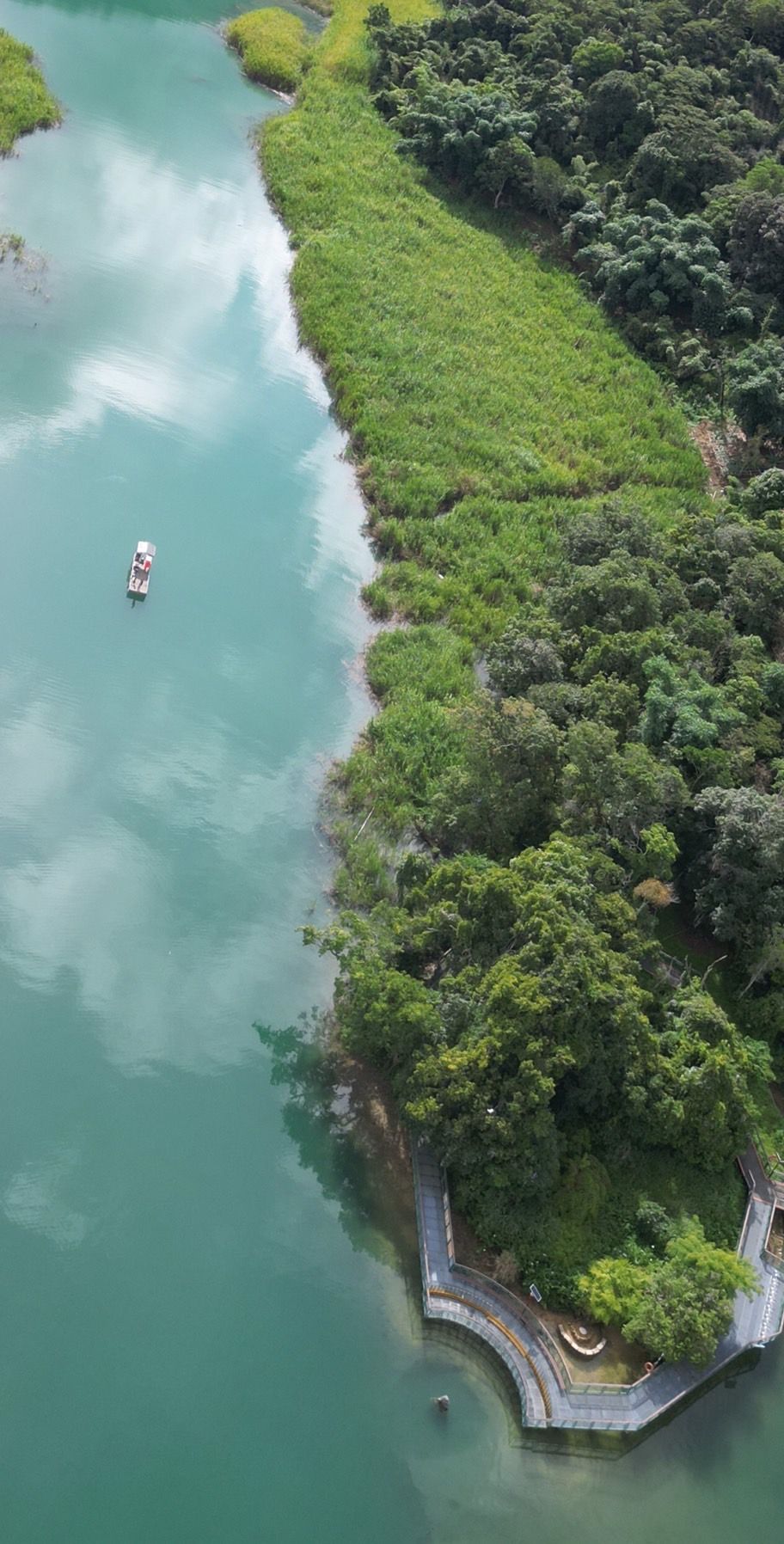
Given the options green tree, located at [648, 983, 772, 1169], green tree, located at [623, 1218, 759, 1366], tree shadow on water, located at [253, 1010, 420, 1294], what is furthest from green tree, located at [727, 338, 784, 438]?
green tree, located at [623, 1218, 759, 1366]

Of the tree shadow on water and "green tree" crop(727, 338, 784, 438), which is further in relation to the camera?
"green tree" crop(727, 338, 784, 438)

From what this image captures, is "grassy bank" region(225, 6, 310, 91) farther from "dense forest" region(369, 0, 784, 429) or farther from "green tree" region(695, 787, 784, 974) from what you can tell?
"green tree" region(695, 787, 784, 974)

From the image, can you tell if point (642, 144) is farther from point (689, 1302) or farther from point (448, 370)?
point (689, 1302)

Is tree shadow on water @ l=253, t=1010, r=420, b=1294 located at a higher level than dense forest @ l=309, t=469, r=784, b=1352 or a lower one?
lower

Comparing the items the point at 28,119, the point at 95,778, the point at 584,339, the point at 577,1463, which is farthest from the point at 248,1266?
the point at 28,119

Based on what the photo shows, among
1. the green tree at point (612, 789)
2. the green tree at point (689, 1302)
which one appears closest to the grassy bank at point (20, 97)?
the green tree at point (612, 789)

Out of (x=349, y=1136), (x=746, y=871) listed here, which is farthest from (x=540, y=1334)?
(x=746, y=871)

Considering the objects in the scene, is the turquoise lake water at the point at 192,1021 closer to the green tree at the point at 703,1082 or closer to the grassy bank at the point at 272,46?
the green tree at the point at 703,1082
